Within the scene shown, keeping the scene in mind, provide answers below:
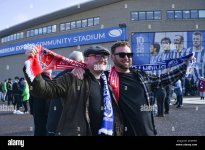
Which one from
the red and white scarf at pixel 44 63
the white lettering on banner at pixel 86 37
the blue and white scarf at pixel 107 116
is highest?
the white lettering on banner at pixel 86 37

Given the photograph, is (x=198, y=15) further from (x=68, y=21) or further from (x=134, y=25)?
(x=68, y=21)

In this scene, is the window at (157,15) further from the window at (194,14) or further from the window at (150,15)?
the window at (194,14)

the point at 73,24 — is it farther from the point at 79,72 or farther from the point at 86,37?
the point at 79,72

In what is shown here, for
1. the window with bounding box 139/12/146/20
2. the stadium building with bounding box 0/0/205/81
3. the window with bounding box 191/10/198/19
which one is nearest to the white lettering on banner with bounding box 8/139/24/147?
the stadium building with bounding box 0/0/205/81

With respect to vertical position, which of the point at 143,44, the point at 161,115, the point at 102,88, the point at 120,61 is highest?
the point at 143,44

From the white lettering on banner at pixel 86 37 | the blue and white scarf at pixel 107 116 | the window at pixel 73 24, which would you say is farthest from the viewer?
the window at pixel 73 24

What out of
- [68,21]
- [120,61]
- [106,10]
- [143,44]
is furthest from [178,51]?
[120,61]

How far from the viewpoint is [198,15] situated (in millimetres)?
22406

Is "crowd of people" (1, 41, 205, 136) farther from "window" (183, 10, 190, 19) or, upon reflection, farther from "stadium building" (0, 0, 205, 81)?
"window" (183, 10, 190, 19)

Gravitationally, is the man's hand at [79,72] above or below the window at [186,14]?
below

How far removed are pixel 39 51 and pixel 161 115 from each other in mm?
6815

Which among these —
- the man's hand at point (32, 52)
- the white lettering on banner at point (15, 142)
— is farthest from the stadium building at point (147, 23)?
the white lettering on banner at point (15, 142)

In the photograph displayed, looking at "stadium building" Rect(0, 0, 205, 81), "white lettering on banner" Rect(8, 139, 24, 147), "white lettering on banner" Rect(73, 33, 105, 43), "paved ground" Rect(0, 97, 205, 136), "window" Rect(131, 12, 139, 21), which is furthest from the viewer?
"window" Rect(131, 12, 139, 21)

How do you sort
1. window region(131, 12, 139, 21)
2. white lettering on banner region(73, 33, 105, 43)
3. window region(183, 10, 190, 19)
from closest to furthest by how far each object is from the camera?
white lettering on banner region(73, 33, 105, 43) < window region(183, 10, 190, 19) < window region(131, 12, 139, 21)
